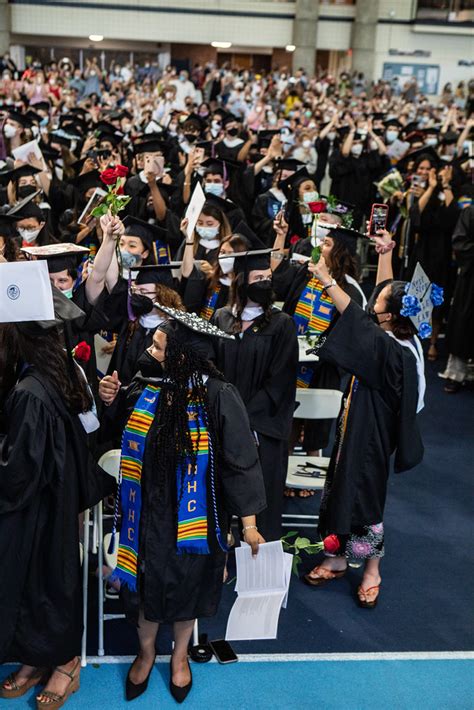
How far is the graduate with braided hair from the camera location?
362 centimetres

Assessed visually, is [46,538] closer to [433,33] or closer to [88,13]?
[88,13]

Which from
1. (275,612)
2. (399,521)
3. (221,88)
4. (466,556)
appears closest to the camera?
(275,612)

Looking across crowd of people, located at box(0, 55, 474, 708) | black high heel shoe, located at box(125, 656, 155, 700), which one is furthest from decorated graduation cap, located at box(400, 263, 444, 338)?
black high heel shoe, located at box(125, 656, 155, 700)

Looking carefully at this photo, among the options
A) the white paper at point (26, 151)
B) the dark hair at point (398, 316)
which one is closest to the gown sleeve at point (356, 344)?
the dark hair at point (398, 316)

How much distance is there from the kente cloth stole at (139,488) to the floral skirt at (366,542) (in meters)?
1.40

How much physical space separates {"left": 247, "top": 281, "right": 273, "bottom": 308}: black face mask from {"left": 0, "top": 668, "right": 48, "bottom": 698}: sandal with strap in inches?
90.0

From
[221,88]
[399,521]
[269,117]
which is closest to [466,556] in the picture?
[399,521]

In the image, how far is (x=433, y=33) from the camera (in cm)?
2956

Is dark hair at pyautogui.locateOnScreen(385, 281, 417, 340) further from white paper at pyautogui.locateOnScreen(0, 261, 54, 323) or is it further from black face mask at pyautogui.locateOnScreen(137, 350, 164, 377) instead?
white paper at pyautogui.locateOnScreen(0, 261, 54, 323)

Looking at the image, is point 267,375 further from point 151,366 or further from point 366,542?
point 151,366

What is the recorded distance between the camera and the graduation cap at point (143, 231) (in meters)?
5.78

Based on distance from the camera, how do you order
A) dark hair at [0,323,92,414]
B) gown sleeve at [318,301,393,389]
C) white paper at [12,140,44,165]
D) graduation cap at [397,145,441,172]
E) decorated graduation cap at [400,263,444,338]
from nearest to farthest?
dark hair at [0,323,92,414]
decorated graduation cap at [400,263,444,338]
gown sleeve at [318,301,393,389]
white paper at [12,140,44,165]
graduation cap at [397,145,441,172]

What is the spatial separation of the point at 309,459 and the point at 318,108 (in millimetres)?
15612

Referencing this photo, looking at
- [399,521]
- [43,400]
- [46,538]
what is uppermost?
[43,400]
